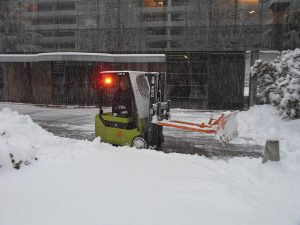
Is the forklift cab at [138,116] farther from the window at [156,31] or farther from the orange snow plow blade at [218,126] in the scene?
the window at [156,31]

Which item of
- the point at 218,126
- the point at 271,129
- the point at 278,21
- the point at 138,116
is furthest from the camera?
the point at 278,21

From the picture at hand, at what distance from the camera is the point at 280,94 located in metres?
13.9

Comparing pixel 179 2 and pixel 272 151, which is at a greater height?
pixel 179 2

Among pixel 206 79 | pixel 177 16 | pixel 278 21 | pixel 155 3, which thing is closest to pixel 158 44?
pixel 177 16

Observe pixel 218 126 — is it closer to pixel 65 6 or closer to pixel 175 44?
pixel 175 44

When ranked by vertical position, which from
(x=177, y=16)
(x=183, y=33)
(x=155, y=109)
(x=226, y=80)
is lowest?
(x=155, y=109)

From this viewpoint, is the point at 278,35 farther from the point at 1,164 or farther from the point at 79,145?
the point at 1,164

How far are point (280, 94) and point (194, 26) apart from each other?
11492 millimetres

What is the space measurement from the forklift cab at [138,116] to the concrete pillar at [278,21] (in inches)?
604

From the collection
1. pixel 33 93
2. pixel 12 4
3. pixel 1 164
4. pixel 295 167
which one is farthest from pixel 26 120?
pixel 12 4

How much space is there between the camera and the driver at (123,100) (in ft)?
31.2

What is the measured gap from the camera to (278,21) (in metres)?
22.3

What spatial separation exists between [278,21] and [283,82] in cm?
1083

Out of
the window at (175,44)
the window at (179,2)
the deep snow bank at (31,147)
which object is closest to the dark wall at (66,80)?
the window at (175,44)
